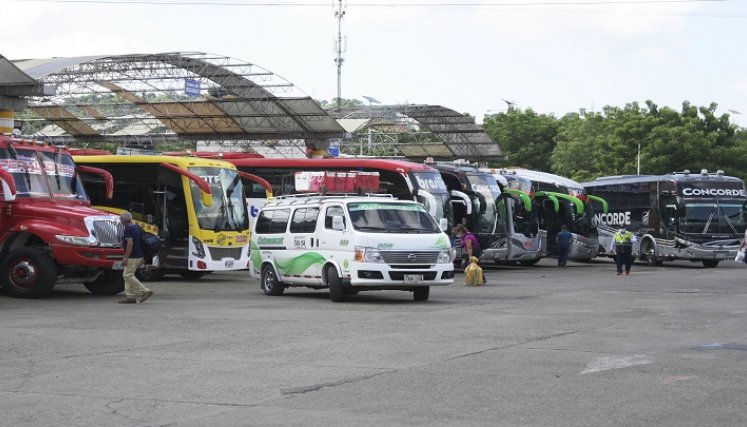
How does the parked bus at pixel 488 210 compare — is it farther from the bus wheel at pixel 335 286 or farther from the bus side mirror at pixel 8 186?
the bus side mirror at pixel 8 186

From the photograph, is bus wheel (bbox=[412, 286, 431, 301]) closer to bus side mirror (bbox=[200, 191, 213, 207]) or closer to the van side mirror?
the van side mirror

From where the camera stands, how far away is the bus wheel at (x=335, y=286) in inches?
905

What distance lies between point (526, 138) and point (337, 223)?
85.6 meters

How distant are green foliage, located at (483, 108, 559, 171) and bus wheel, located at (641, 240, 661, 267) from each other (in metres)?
62.0

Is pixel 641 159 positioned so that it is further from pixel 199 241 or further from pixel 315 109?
pixel 199 241

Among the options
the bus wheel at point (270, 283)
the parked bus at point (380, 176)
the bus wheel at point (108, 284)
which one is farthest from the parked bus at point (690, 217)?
the bus wheel at point (108, 284)

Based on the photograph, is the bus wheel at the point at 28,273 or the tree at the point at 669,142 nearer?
the bus wheel at the point at 28,273

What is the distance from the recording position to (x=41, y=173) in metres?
24.4

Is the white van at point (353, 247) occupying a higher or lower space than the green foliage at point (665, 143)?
lower

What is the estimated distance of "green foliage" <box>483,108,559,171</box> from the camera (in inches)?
4208

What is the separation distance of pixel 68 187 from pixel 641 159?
59.1 m

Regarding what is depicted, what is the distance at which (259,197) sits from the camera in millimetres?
36938

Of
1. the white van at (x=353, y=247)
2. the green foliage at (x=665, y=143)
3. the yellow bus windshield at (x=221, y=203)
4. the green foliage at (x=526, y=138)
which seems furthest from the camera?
the green foliage at (x=526, y=138)

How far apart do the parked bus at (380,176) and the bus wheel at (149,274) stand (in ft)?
15.3
